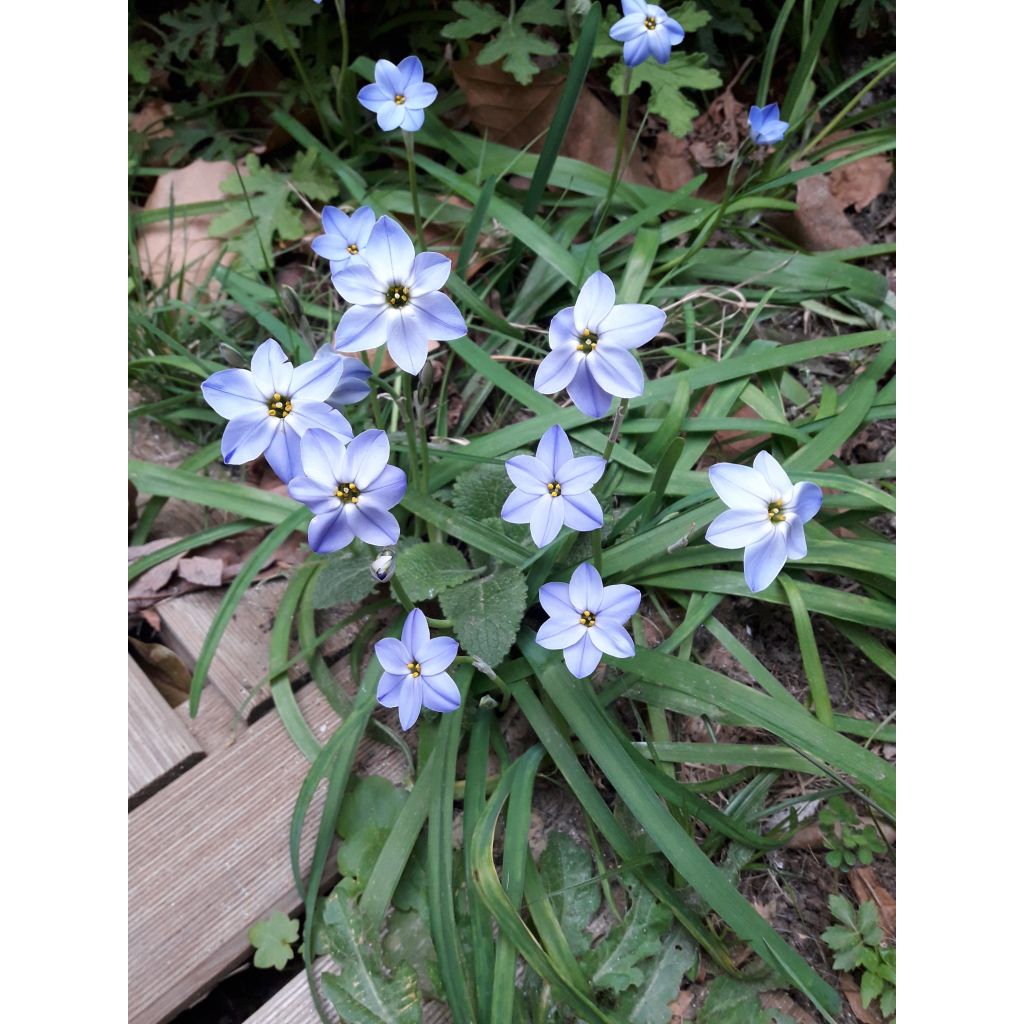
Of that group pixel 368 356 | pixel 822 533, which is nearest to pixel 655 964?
pixel 822 533

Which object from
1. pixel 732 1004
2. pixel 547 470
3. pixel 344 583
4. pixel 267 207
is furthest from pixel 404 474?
pixel 267 207

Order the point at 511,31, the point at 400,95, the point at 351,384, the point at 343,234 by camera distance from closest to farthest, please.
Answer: the point at 351,384, the point at 343,234, the point at 400,95, the point at 511,31

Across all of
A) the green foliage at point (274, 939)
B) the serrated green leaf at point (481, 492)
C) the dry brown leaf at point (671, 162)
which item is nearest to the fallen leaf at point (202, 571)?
the serrated green leaf at point (481, 492)

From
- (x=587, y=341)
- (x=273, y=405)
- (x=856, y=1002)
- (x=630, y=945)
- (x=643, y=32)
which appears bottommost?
(x=856, y=1002)

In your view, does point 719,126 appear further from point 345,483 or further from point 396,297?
point 345,483

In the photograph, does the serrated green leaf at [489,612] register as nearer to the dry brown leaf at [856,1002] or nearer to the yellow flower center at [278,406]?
the yellow flower center at [278,406]

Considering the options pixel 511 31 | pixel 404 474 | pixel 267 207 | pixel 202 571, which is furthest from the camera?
pixel 267 207

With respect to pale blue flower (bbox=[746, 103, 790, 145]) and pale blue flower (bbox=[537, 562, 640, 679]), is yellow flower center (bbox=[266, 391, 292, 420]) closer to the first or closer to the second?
pale blue flower (bbox=[537, 562, 640, 679])
